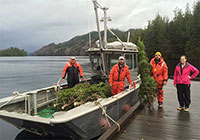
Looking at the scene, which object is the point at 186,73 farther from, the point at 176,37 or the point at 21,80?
the point at 176,37

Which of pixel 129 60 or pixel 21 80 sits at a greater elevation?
pixel 129 60

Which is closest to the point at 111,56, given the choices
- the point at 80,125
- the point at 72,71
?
the point at 72,71

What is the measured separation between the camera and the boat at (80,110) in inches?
126

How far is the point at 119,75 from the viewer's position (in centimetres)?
→ 480

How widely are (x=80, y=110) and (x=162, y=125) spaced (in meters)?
2.16

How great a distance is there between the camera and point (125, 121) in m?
4.27

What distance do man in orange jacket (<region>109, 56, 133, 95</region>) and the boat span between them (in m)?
0.25

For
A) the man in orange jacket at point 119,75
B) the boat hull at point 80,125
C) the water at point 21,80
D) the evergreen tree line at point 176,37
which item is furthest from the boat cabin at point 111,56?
the evergreen tree line at point 176,37

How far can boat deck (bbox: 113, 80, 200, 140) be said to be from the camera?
3662 mm

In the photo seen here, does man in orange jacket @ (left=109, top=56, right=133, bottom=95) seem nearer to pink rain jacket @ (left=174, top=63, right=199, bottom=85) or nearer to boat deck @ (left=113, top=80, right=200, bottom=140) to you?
boat deck @ (left=113, top=80, right=200, bottom=140)

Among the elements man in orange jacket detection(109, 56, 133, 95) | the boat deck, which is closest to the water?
man in orange jacket detection(109, 56, 133, 95)

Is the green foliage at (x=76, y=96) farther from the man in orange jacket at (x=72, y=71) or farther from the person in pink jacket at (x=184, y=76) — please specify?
the person in pink jacket at (x=184, y=76)

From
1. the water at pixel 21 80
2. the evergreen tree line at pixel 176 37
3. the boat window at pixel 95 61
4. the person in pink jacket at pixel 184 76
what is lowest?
the water at pixel 21 80

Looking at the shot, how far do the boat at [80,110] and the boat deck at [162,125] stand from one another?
0.42m
